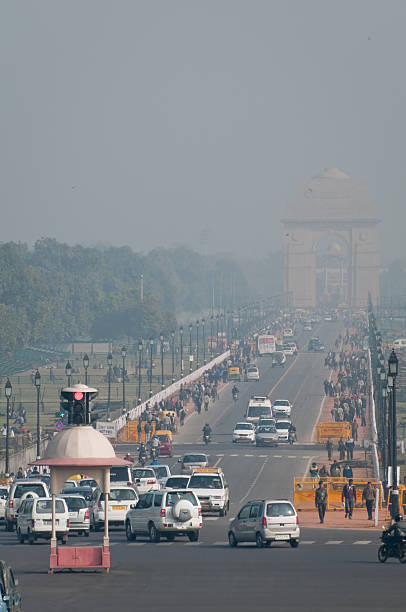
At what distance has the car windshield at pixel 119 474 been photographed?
52.5 m

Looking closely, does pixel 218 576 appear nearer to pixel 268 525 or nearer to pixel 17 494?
pixel 268 525

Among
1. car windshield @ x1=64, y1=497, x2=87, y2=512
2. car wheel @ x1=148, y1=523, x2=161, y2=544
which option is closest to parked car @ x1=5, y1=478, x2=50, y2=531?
car windshield @ x1=64, y1=497, x2=87, y2=512

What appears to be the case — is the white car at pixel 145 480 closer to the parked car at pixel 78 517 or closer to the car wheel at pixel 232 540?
the parked car at pixel 78 517

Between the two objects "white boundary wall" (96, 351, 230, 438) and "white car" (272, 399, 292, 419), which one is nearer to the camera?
"white boundary wall" (96, 351, 230, 438)

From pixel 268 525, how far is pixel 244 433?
45834mm

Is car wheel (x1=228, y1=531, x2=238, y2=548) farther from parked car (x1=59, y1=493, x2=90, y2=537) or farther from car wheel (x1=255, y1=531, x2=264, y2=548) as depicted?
parked car (x1=59, y1=493, x2=90, y2=537)

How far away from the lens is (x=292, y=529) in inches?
1610

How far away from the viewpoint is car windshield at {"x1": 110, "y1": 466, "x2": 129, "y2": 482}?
2067 inches

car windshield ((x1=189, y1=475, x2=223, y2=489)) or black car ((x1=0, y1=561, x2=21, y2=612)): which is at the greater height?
black car ((x1=0, y1=561, x2=21, y2=612))

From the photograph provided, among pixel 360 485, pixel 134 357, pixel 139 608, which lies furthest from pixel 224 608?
pixel 134 357

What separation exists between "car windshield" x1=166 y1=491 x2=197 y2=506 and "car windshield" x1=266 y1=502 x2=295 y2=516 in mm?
2515

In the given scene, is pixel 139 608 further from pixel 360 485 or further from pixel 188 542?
pixel 360 485

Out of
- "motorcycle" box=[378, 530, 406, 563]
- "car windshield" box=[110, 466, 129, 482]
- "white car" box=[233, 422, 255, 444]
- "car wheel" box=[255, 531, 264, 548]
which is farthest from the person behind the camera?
"white car" box=[233, 422, 255, 444]

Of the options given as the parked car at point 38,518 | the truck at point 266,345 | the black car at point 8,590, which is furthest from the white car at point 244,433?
the black car at point 8,590
